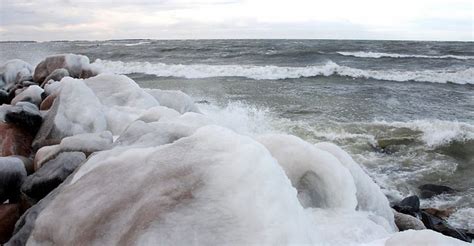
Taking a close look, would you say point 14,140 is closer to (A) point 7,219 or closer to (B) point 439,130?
(A) point 7,219

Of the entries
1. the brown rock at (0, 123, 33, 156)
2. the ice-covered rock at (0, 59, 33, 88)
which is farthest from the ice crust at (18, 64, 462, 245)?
the ice-covered rock at (0, 59, 33, 88)

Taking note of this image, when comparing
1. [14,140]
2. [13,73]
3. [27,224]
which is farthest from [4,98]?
[27,224]

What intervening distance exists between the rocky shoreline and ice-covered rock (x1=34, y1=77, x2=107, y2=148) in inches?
0.4

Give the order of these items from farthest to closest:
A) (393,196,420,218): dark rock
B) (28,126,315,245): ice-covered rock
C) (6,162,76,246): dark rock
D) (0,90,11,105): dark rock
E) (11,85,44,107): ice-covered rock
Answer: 1. (0,90,11,105): dark rock
2. (11,85,44,107): ice-covered rock
3. (393,196,420,218): dark rock
4. (6,162,76,246): dark rock
5. (28,126,315,245): ice-covered rock

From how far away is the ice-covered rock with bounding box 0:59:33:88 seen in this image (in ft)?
26.1

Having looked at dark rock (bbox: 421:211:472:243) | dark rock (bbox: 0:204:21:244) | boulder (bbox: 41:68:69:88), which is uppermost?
boulder (bbox: 41:68:69:88)

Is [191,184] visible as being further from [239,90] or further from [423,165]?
Answer: [239,90]

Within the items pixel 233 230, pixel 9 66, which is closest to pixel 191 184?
pixel 233 230

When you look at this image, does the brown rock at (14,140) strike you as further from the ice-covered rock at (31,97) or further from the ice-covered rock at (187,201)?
the ice-covered rock at (187,201)

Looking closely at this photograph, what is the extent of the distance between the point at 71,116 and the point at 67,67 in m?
3.42

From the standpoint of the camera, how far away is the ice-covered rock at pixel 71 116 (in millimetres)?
4320

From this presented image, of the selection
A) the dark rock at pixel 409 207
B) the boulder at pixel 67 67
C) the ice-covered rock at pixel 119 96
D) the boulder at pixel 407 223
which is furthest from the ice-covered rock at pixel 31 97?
the dark rock at pixel 409 207

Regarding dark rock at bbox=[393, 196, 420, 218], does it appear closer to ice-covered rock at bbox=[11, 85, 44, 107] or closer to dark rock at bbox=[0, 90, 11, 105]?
ice-covered rock at bbox=[11, 85, 44, 107]

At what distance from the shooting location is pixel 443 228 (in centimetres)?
466
